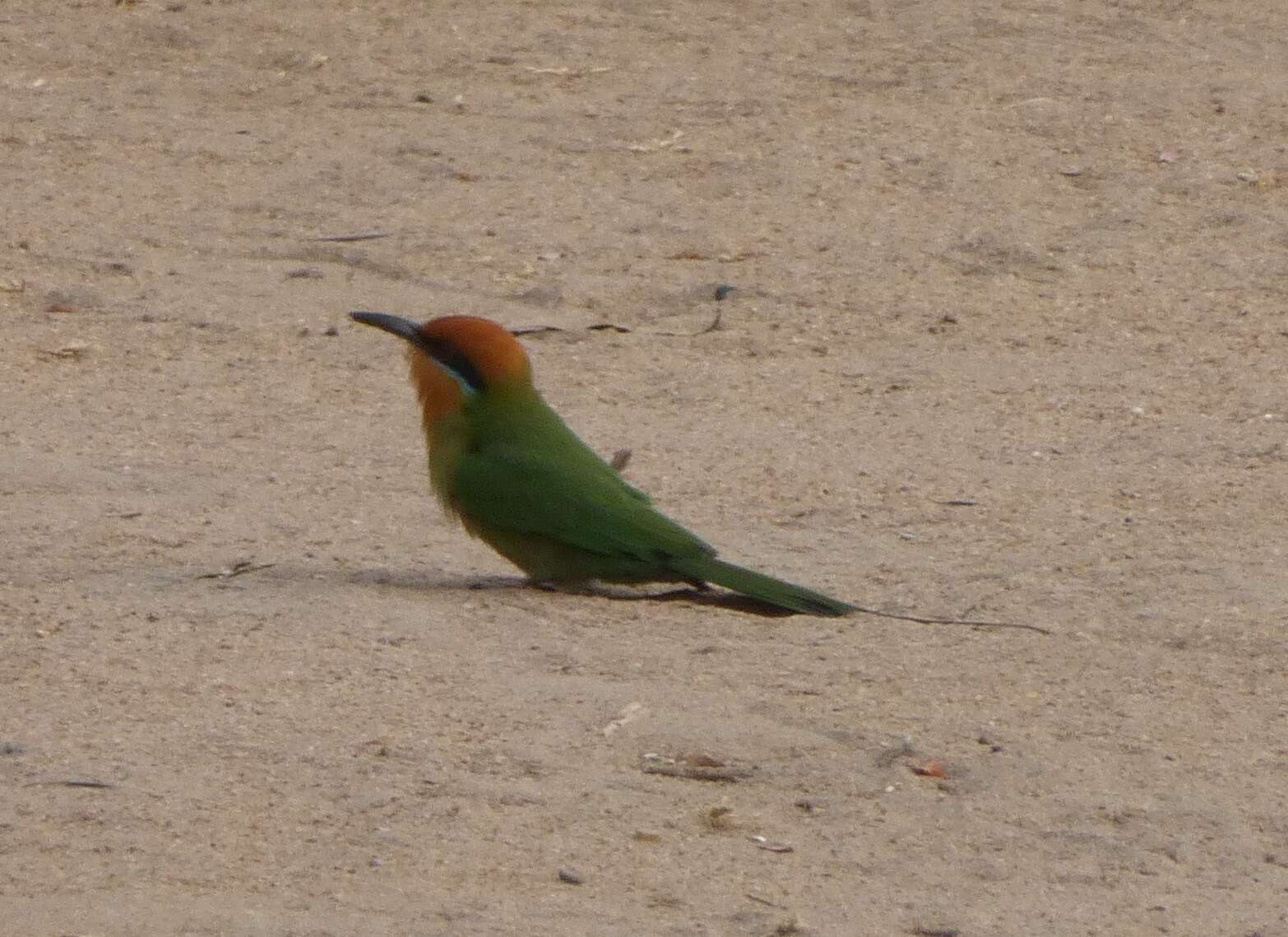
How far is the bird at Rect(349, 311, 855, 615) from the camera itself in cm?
516

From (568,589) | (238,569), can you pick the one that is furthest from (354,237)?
(238,569)

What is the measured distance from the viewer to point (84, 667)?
441 centimetres

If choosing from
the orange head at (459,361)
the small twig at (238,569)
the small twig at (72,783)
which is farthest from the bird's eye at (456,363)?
the small twig at (72,783)

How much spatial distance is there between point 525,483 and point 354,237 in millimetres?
3096

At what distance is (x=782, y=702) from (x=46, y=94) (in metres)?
5.83

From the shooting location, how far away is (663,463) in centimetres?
637

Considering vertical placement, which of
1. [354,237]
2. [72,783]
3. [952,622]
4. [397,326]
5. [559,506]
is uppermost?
[397,326]

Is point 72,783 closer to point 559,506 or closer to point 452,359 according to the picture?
point 559,506

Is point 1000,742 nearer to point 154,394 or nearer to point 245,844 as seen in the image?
point 245,844

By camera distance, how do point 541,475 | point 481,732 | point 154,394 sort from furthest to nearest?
point 154,394, point 541,475, point 481,732

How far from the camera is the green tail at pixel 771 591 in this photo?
4996mm

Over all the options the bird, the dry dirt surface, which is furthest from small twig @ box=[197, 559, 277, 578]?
the bird

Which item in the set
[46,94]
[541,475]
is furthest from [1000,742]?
[46,94]

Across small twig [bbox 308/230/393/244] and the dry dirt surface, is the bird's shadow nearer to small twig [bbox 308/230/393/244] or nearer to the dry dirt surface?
the dry dirt surface
